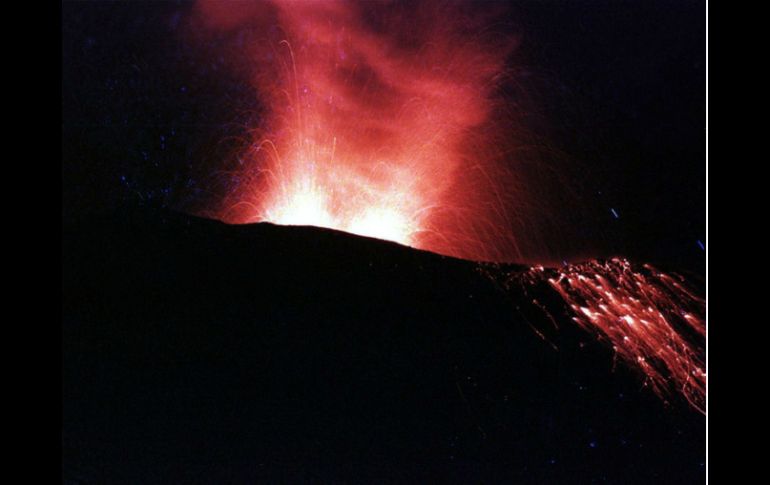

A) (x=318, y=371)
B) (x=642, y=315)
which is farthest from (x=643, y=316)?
(x=318, y=371)

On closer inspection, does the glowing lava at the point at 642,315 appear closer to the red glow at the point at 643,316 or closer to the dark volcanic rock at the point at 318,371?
the red glow at the point at 643,316

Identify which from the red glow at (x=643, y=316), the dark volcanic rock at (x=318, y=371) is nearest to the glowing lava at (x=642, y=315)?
the red glow at (x=643, y=316)

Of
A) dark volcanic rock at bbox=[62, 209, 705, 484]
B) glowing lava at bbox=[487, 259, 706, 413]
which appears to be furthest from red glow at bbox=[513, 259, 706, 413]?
dark volcanic rock at bbox=[62, 209, 705, 484]

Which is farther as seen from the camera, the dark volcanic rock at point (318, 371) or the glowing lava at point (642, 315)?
the glowing lava at point (642, 315)

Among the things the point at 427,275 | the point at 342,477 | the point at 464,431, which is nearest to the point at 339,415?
the point at 342,477

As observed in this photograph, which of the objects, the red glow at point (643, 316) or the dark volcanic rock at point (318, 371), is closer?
the dark volcanic rock at point (318, 371)

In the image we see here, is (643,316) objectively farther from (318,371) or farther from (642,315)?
(318,371)

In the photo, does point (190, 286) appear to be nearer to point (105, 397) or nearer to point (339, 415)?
point (105, 397)

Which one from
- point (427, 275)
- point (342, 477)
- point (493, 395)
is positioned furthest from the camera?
point (427, 275)
